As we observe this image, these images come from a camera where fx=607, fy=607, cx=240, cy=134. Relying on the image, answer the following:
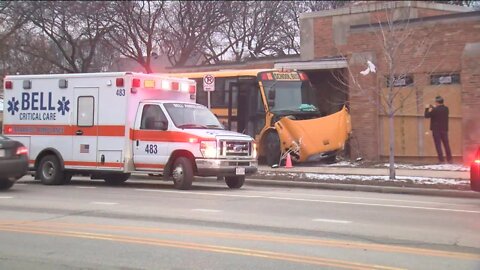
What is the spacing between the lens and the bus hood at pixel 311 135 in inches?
736

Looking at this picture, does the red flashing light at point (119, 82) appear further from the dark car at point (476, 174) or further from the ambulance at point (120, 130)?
the dark car at point (476, 174)

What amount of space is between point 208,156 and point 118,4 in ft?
84.7

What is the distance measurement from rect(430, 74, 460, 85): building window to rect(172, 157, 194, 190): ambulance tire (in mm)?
9665

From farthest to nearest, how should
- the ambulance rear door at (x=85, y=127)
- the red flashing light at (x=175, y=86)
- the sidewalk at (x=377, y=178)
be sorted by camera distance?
the red flashing light at (x=175, y=86) < the ambulance rear door at (x=85, y=127) < the sidewalk at (x=377, y=178)

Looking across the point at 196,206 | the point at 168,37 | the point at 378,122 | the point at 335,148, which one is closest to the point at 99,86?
the point at 196,206

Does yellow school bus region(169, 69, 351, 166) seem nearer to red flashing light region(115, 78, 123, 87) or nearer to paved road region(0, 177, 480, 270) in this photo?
paved road region(0, 177, 480, 270)

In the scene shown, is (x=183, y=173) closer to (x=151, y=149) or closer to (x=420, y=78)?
(x=151, y=149)

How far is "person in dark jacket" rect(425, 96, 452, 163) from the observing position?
17.9 meters

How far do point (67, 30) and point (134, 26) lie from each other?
13.6 ft

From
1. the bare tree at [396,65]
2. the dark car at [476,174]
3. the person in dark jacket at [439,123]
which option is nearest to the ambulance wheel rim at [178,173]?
the dark car at [476,174]

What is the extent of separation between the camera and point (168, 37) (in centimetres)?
4259

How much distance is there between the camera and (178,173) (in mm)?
13867

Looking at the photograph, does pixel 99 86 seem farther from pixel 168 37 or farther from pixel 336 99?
pixel 168 37

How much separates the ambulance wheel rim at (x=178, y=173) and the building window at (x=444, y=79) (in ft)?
32.1
